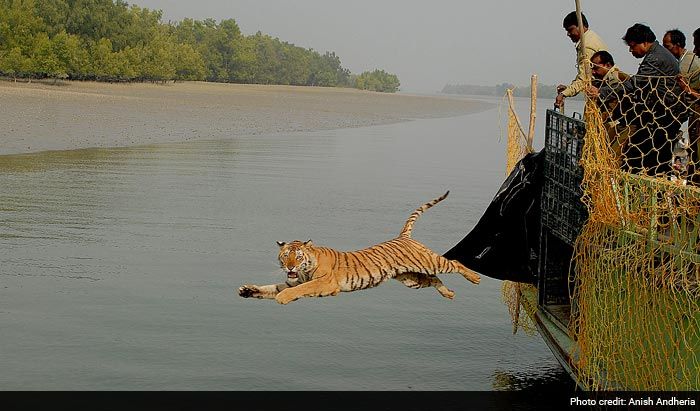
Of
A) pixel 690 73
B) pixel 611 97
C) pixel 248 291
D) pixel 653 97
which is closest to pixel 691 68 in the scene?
pixel 690 73

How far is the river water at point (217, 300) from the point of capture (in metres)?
8.95

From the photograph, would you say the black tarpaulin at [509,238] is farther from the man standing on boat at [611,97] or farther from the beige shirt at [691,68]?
the beige shirt at [691,68]

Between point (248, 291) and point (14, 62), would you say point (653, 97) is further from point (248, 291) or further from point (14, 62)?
point (14, 62)

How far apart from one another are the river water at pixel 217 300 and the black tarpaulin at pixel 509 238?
0.91 meters

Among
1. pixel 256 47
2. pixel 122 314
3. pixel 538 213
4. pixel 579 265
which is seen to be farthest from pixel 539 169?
pixel 256 47

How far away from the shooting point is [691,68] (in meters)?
8.43

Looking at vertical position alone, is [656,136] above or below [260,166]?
above

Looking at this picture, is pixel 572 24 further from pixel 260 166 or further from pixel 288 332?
pixel 260 166

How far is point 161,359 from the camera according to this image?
9094 millimetres

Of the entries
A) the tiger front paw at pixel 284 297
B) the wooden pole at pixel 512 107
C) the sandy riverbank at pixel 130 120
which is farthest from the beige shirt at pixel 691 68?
the sandy riverbank at pixel 130 120

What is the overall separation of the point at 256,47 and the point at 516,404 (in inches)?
6279

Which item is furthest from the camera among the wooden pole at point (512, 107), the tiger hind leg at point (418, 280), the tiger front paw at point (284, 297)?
the wooden pole at point (512, 107)

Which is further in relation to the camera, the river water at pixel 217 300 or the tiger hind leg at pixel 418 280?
the river water at pixel 217 300

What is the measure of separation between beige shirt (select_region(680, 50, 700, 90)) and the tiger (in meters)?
2.49
